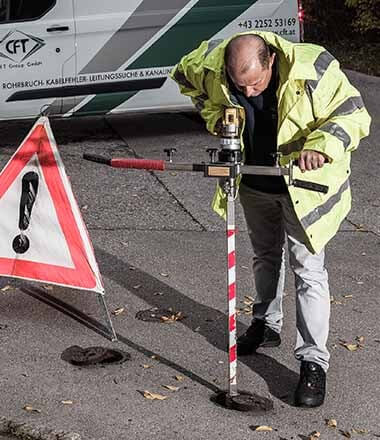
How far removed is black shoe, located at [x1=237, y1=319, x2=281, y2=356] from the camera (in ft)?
19.9

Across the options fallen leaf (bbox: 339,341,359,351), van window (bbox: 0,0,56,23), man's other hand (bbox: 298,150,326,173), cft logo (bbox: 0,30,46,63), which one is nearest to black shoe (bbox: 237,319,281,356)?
fallen leaf (bbox: 339,341,359,351)

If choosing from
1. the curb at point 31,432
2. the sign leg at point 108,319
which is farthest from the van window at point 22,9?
the curb at point 31,432

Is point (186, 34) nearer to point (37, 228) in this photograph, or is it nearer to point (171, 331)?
point (37, 228)

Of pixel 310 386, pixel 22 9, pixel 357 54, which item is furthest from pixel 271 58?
pixel 357 54

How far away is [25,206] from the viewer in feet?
21.1

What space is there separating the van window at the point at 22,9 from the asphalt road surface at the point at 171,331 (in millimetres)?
1761

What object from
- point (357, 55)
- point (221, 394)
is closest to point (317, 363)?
point (221, 394)

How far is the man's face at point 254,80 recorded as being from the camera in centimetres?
501

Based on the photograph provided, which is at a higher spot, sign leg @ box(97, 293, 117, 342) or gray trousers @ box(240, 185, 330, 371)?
gray trousers @ box(240, 185, 330, 371)

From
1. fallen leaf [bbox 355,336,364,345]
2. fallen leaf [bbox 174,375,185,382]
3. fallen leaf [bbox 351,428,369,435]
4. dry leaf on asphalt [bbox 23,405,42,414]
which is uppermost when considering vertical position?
dry leaf on asphalt [bbox 23,405,42,414]

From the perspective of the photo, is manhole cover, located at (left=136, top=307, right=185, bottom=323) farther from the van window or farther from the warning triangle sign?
the van window

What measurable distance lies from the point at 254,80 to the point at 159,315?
2087 millimetres

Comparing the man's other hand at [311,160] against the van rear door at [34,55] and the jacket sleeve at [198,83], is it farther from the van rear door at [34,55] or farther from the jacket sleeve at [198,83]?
the van rear door at [34,55]

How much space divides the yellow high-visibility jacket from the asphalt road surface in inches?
33.8
